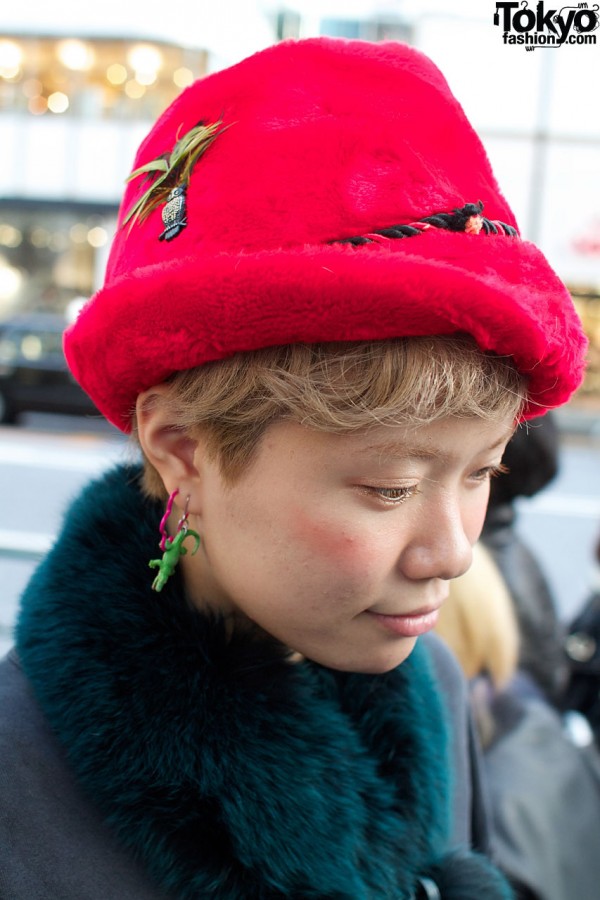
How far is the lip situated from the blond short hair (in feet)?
0.77

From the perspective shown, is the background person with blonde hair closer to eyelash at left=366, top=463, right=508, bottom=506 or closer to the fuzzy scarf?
the fuzzy scarf

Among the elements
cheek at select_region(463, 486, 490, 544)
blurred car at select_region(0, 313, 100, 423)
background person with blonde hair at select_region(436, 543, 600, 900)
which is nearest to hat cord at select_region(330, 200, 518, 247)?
cheek at select_region(463, 486, 490, 544)

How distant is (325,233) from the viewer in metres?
0.92

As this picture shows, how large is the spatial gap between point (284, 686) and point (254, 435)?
35 centimetres

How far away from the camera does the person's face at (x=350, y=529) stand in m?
0.96

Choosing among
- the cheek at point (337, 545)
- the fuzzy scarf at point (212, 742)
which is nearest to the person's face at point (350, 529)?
the cheek at point (337, 545)

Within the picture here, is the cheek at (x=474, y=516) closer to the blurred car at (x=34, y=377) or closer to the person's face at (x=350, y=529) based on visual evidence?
the person's face at (x=350, y=529)

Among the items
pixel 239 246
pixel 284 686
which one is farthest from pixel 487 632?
pixel 239 246

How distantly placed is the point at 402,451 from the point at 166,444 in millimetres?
302

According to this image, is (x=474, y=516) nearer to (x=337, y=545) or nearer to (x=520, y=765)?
(x=337, y=545)

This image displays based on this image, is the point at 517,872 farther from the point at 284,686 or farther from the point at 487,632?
the point at 284,686

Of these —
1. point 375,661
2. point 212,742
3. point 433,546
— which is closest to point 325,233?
point 433,546

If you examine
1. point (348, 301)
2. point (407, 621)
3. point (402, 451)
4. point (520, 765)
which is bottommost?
point (520, 765)

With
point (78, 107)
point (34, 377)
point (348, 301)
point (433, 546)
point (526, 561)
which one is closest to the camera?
point (348, 301)
